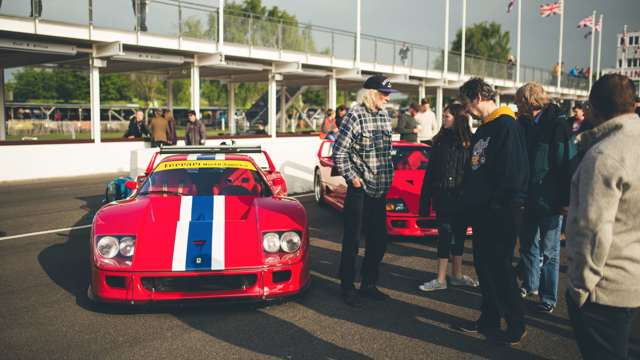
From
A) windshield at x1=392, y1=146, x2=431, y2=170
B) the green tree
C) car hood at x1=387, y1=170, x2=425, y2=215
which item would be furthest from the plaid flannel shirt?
the green tree

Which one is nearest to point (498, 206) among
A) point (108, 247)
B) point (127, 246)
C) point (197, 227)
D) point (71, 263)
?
point (197, 227)

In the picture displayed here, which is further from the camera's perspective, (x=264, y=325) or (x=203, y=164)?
(x=203, y=164)

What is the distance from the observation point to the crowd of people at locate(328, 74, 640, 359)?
225cm

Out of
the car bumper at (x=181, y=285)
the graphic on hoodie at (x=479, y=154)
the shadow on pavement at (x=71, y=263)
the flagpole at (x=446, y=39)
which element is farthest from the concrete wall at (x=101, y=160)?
the flagpole at (x=446, y=39)

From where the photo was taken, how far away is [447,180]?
5.11 m

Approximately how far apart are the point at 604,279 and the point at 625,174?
1.41 ft

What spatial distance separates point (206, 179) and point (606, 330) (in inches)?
169

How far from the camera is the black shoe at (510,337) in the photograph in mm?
3910

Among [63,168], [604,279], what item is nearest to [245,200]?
[604,279]

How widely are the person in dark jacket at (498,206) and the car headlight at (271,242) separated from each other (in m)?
1.57

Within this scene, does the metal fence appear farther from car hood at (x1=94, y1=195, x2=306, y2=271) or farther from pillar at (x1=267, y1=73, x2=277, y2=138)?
car hood at (x1=94, y1=195, x2=306, y2=271)

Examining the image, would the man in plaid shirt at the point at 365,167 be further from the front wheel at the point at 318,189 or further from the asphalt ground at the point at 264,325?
the front wheel at the point at 318,189

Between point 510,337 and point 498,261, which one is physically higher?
point 498,261

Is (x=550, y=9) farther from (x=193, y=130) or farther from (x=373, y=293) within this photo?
(x=373, y=293)
